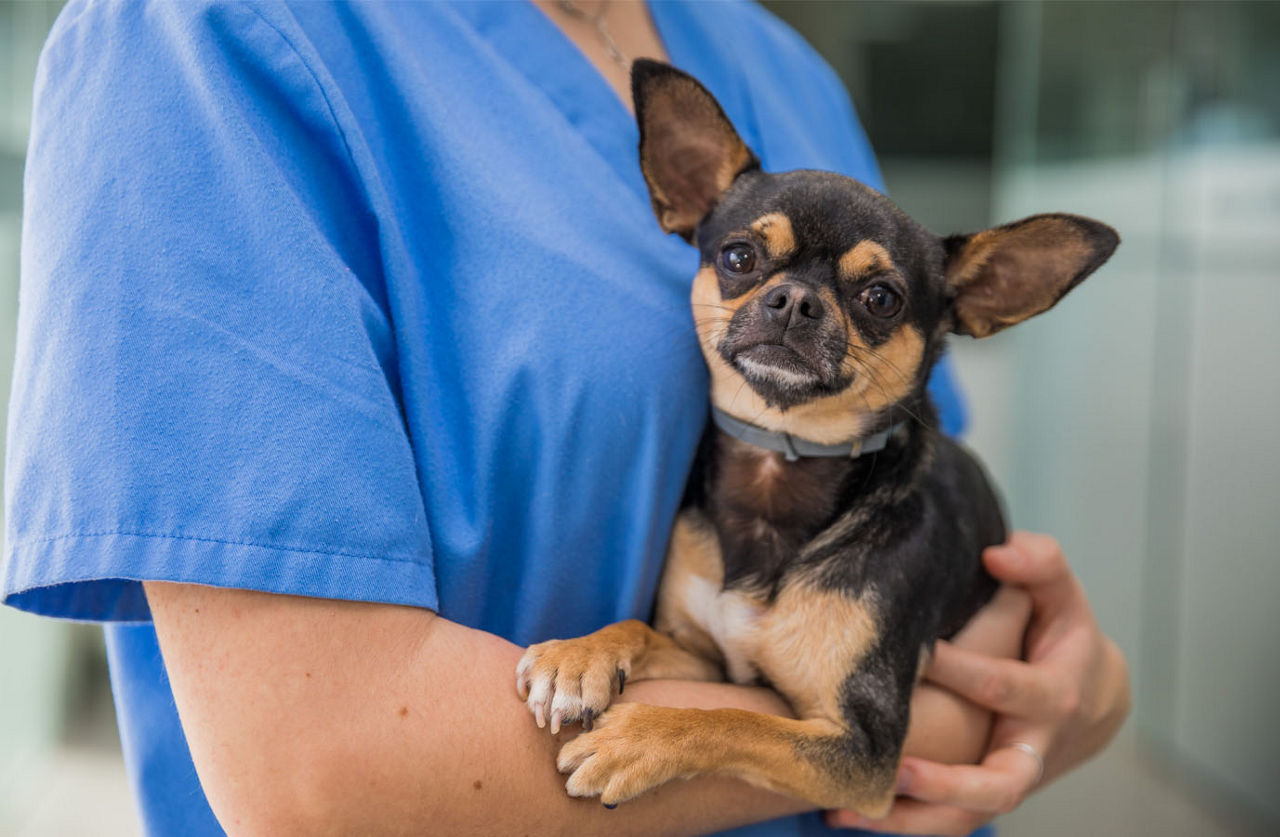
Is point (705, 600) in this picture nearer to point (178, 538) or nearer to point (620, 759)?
point (620, 759)

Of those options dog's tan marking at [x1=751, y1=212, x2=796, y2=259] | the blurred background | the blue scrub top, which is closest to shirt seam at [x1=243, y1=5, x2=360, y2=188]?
the blue scrub top

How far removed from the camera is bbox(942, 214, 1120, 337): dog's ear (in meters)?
1.01

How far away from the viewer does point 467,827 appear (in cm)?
68

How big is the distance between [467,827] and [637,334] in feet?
1.22

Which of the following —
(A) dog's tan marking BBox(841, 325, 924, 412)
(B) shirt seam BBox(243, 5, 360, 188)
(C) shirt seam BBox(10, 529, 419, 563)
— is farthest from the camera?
(A) dog's tan marking BBox(841, 325, 924, 412)

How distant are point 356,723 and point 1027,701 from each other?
0.63m

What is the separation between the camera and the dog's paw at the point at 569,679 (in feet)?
2.40

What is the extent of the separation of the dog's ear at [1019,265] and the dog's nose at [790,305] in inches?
8.4

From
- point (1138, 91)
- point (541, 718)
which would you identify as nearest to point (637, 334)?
point (541, 718)

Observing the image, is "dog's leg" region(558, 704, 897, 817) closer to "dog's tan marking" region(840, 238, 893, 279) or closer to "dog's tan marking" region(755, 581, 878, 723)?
"dog's tan marking" region(755, 581, 878, 723)

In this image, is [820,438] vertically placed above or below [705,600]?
above

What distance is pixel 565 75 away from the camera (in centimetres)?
93

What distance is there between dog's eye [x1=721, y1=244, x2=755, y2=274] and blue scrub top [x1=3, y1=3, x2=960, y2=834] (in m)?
0.05

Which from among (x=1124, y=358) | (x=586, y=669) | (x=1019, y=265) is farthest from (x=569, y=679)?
(x=1124, y=358)
